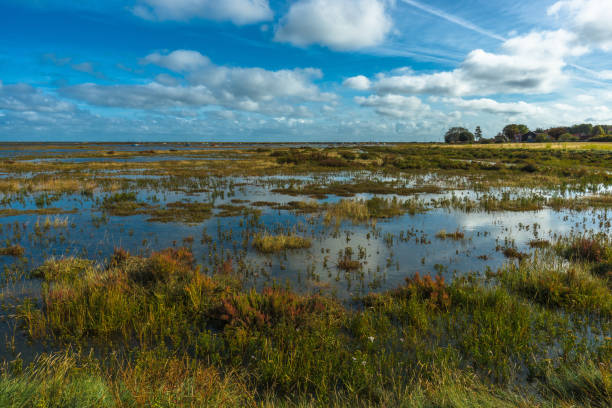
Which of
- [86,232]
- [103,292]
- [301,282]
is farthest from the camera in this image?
[86,232]

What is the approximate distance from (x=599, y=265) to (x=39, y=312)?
15388 mm

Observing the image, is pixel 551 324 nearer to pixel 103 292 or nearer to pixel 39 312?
pixel 103 292

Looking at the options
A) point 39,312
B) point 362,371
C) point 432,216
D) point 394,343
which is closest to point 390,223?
point 432,216

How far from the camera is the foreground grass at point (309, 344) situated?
437 centimetres

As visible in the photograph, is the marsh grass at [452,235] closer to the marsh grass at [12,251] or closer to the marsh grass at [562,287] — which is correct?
the marsh grass at [562,287]

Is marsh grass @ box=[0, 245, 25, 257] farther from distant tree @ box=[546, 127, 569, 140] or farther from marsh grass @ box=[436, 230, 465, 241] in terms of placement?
distant tree @ box=[546, 127, 569, 140]

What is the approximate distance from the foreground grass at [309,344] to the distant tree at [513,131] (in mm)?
176429

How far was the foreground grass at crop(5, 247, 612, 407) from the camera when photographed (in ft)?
14.3

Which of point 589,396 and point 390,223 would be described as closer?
point 589,396

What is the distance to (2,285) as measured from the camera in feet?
27.9

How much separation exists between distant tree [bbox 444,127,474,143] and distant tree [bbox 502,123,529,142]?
15.7 meters

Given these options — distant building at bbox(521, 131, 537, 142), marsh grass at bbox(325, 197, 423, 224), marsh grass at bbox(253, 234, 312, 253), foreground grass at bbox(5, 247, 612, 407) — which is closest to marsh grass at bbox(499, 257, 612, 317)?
foreground grass at bbox(5, 247, 612, 407)

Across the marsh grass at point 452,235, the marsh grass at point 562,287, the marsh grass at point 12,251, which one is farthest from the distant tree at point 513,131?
the marsh grass at point 12,251

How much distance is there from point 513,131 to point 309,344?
612ft
